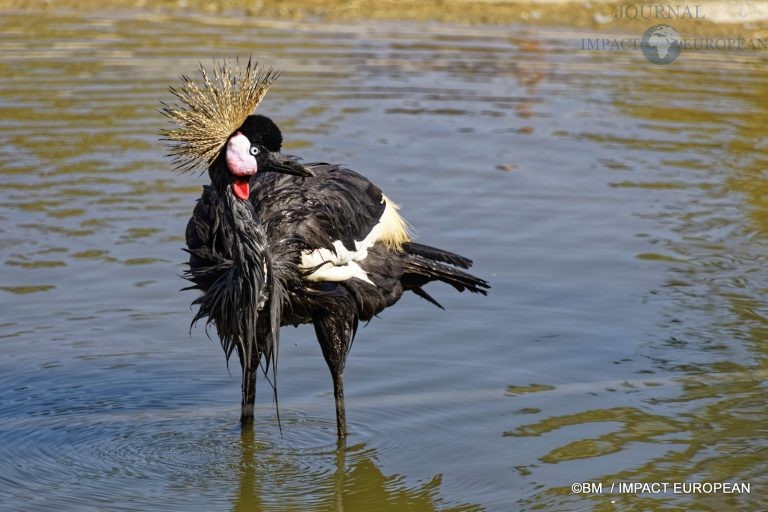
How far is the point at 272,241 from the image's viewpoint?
19.1 ft

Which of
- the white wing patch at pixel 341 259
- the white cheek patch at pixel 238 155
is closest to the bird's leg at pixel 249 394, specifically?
the white wing patch at pixel 341 259

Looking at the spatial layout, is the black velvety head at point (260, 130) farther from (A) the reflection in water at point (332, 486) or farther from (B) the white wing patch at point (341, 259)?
(A) the reflection in water at point (332, 486)

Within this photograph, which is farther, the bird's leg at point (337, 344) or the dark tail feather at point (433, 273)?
the dark tail feather at point (433, 273)

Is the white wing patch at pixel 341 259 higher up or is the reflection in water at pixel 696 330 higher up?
the white wing patch at pixel 341 259

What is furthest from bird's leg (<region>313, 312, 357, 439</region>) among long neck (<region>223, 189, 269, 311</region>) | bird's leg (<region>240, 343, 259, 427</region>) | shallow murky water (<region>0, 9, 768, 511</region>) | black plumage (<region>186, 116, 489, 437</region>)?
long neck (<region>223, 189, 269, 311</region>)

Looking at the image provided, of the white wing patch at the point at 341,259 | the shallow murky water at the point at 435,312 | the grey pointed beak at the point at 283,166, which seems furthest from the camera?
the white wing patch at the point at 341,259

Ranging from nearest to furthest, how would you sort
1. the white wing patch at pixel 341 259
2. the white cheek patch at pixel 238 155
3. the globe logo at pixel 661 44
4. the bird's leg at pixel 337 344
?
the white cheek patch at pixel 238 155 < the white wing patch at pixel 341 259 < the bird's leg at pixel 337 344 < the globe logo at pixel 661 44

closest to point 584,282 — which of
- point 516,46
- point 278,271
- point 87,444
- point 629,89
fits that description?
point 278,271

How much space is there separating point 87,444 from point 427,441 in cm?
166

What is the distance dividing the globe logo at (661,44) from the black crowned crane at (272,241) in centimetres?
1013

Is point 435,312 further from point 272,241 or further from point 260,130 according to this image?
point 260,130

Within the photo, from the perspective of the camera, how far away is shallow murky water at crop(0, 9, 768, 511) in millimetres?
5707

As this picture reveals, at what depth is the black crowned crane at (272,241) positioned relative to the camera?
209 inches

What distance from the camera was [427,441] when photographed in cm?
604
